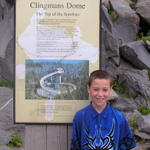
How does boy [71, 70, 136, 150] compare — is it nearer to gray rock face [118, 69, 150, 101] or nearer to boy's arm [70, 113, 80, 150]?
boy's arm [70, 113, 80, 150]

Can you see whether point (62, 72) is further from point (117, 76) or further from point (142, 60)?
point (142, 60)

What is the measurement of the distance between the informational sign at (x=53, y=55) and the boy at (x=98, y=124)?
138 mm

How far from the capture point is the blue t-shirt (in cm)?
347

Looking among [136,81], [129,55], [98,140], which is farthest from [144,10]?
[98,140]

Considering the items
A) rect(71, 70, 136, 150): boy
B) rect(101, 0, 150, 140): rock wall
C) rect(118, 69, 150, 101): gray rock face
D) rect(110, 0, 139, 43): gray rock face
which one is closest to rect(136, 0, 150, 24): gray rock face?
rect(101, 0, 150, 140): rock wall

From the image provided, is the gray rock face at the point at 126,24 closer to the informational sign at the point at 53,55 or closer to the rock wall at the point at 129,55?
the rock wall at the point at 129,55

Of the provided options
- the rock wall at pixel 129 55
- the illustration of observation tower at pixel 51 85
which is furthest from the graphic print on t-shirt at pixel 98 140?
the rock wall at pixel 129 55

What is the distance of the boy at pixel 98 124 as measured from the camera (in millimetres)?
3443

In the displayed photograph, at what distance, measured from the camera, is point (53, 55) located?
349cm

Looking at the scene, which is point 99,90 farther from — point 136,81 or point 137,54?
point 137,54

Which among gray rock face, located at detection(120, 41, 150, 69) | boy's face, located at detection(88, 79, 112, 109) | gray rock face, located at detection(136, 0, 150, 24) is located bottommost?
boy's face, located at detection(88, 79, 112, 109)

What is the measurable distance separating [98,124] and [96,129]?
0.05 m

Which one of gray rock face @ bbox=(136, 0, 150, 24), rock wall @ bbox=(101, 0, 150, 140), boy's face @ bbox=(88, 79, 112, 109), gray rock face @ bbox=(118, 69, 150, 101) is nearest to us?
boy's face @ bbox=(88, 79, 112, 109)

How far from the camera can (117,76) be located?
8570 millimetres
